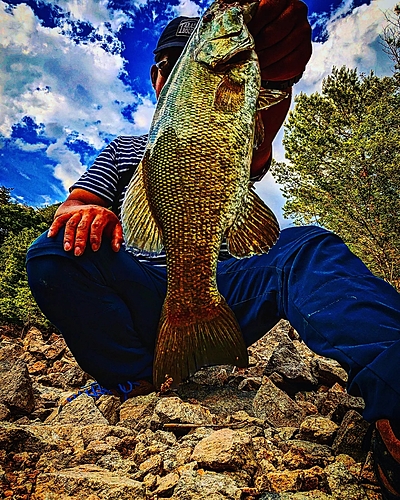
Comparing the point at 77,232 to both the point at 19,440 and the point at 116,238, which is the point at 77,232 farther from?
the point at 19,440

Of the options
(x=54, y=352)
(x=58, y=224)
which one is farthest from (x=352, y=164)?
(x=58, y=224)

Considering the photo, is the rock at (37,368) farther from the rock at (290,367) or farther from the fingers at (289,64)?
the fingers at (289,64)

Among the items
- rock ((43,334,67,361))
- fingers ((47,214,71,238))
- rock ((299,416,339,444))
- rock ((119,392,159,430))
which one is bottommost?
rock ((299,416,339,444))

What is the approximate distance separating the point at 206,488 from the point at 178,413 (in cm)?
63

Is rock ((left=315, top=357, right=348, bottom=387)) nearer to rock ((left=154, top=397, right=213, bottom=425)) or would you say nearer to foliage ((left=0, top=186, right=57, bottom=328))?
rock ((left=154, top=397, right=213, bottom=425))

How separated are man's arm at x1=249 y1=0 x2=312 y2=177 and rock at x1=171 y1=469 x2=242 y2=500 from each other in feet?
4.82

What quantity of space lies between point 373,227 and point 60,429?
43.7 feet

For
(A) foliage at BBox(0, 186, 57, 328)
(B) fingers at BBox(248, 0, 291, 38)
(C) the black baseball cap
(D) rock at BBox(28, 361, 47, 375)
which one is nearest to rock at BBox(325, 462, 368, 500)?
(B) fingers at BBox(248, 0, 291, 38)

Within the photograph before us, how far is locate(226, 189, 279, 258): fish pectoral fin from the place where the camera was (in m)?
1.27

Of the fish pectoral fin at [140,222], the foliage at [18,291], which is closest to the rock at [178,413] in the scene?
the fish pectoral fin at [140,222]

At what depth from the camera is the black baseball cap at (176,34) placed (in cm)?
210

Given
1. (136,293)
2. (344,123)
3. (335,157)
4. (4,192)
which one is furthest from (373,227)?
(4,192)

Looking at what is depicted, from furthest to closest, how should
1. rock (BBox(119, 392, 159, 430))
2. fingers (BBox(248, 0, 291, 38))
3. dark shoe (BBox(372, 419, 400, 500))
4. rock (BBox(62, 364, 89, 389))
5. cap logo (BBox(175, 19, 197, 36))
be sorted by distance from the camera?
1. rock (BBox(62, 364, 89, 389))
2. cap logo (BBox(175, 19, 197, 36))
3. rock (BBox(119, 392, 159, 430))
4. fingers (BBox(248, 0, 291, 38))
5. dark shoe (BBox(372, 419, 400, 500))

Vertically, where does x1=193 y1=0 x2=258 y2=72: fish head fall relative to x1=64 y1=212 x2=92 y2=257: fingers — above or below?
above
